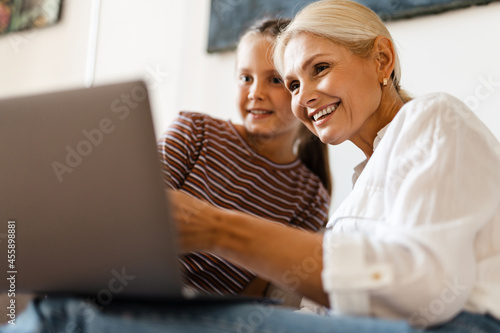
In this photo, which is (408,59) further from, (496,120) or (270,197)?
(270,197)

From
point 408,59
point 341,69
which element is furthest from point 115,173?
point 408,59

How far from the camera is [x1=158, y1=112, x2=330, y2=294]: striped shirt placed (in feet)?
4.51

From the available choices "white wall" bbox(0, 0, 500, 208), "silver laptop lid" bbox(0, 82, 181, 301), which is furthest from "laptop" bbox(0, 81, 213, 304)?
"white wall" bbox(0, 0, 500, 208)

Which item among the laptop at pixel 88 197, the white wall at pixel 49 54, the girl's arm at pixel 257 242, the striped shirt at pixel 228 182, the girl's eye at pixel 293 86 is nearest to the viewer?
the laptop at pixel 88 197

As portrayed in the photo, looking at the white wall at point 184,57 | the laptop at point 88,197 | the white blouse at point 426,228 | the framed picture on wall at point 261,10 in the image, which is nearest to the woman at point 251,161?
the white wall at point 184,57

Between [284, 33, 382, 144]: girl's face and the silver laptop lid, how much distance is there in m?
0.63

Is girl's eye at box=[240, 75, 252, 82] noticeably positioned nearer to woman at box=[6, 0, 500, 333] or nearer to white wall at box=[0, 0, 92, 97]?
woman at box=[6, 0, 500, 333]

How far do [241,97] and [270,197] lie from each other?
0.32 metres

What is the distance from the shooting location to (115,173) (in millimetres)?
592

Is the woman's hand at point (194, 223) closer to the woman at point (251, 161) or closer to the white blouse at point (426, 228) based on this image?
the white blouse at point (426, 228)

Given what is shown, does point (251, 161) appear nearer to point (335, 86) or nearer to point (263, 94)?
point (263, 94)

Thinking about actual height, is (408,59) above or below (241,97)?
above

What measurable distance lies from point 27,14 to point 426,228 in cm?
251

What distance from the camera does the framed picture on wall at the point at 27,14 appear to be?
8.36 feet
